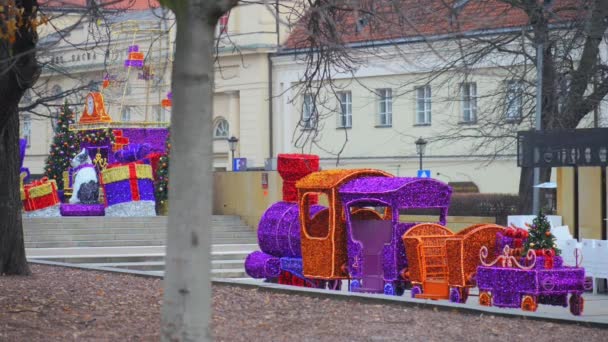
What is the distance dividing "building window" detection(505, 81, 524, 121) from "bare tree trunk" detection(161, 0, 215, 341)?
64.3 feet

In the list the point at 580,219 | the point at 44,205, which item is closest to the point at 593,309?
the point at 580,219

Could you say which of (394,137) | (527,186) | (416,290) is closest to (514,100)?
(527,186)

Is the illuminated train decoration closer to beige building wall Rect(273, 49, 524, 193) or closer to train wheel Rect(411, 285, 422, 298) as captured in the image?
train wheel Rect(411, 285, 422, 298)

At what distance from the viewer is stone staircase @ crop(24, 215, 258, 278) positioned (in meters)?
27.9

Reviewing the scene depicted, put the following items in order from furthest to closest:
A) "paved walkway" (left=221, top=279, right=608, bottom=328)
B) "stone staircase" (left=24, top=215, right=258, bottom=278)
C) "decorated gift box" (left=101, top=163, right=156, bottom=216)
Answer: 1. "decorated gift box" (left=101, top=163, right=156, bottom=216)
2. "stone staircase" (left=24, top=215, right=258, bottom=278)
3. "paved walkway" (left=221, top=279, right=608, bottom=328)

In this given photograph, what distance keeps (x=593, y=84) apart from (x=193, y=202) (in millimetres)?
18822

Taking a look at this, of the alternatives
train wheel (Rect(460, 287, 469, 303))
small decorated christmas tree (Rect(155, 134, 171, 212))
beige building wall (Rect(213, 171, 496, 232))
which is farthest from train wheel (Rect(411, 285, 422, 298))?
small decorated christmas tree (Rect(155, 134, 171, 212))

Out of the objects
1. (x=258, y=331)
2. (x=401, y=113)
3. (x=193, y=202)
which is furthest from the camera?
(x=401, y=113)

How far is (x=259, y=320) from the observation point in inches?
525

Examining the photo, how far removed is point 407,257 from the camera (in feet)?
58.6

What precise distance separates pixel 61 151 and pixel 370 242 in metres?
25.4

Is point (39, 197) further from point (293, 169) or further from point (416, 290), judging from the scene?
point (416, 290)

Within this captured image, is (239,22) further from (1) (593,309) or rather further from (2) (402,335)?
(2) (402,335)

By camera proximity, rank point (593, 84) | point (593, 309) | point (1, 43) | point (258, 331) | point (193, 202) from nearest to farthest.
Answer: point (193, 202)
point (258, 331)
point (1, 43)
point (593, 309)
point (593, 84)
